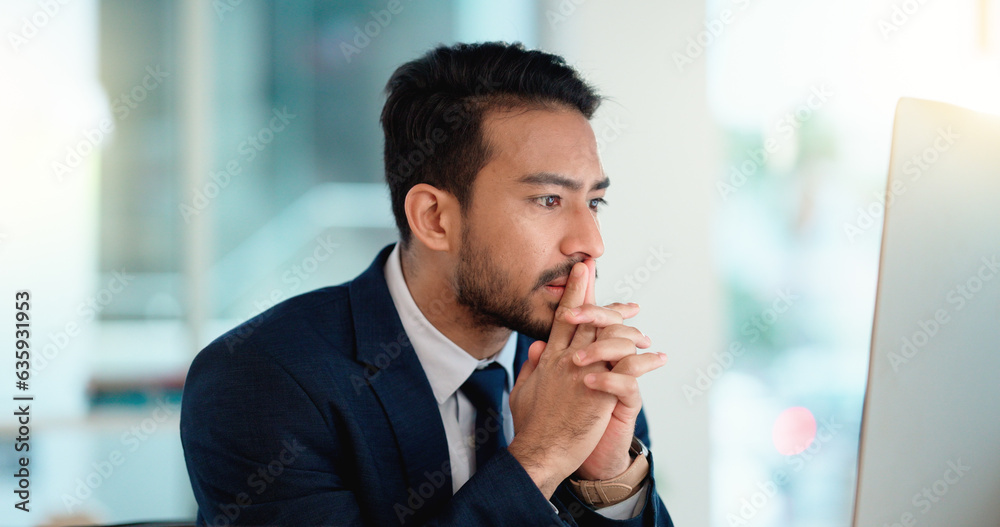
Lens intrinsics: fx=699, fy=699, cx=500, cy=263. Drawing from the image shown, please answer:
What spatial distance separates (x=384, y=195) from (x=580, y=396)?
2229 millimetres

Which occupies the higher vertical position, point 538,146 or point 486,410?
point 538,146

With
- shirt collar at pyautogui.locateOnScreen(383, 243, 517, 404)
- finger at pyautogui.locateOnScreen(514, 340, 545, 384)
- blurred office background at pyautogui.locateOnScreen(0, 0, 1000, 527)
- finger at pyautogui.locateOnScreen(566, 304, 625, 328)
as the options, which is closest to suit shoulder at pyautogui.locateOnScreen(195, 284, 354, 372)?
shirt collar at pyautogui.locateOnScreen(383, 243, 517, 404)

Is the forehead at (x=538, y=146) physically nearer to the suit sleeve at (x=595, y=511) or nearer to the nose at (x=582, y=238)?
the nose at (x=582, y=238)

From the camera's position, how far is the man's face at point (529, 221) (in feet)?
4.70

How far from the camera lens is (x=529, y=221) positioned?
1.44m

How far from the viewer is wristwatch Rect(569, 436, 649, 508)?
1.31 metres

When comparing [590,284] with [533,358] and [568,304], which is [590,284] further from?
[533,358]

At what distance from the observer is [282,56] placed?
3.20 metres

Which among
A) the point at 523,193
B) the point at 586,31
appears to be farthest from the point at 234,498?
the point at 586,31

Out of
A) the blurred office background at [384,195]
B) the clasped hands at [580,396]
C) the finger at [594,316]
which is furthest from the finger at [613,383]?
the blurred office background at [384,195]

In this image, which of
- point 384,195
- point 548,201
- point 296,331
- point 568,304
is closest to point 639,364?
point 568,304

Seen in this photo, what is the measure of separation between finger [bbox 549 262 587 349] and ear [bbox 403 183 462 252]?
29cm

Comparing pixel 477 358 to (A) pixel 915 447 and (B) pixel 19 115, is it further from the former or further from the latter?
(B) pixel 19 115

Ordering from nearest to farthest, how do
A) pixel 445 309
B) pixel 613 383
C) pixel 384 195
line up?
pixel 613 383 → pixel 445 309 → pixel 384 195
